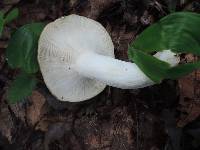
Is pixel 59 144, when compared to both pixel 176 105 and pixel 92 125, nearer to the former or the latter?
pixel 92 125

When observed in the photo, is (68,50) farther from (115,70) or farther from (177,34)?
(177,34)

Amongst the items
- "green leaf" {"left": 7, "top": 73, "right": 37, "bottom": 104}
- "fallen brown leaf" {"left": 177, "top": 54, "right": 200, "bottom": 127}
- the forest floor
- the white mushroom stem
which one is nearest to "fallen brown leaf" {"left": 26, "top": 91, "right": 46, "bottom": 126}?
the forest floor

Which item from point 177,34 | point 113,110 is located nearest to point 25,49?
point 113,110

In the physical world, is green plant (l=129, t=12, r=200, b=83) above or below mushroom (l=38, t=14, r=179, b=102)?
above

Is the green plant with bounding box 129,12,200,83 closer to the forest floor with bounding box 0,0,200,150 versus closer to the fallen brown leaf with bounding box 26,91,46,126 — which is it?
the forest floor with bounding box 0,0,200,150

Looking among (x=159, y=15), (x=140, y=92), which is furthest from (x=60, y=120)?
(x=159, y=15)
